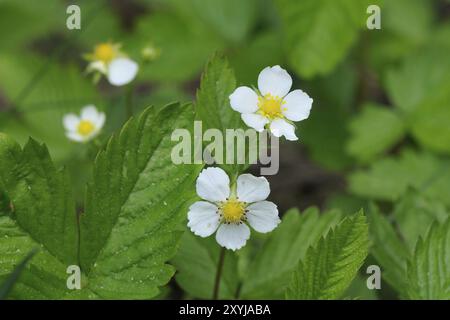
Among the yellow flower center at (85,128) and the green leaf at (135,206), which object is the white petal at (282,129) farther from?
the yellow flower center at (85,128)

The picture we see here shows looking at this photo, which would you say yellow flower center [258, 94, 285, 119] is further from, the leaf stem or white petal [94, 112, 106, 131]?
white petal [94, 112, 106, 131]

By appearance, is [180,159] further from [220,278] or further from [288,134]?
[220,278]

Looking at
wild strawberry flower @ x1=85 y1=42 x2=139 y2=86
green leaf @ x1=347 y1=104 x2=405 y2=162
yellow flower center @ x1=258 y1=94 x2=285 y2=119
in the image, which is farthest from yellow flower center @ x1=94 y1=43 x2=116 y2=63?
green leaf @ x1=347 y1=104 x2=405 y2=162

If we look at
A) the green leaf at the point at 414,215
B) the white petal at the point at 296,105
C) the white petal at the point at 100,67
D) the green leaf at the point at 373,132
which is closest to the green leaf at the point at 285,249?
the green leaf at the point at 414,215

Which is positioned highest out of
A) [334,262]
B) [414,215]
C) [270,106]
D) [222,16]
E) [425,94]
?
[222,16]

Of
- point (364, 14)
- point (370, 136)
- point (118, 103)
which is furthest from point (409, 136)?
point (118, 103)

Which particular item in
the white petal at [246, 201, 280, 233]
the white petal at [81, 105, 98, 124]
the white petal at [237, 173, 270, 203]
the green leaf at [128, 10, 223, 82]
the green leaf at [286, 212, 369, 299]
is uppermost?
the green leaf at [128, 10, 223, 82]

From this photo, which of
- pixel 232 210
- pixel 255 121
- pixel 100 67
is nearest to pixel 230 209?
pixel 232 210

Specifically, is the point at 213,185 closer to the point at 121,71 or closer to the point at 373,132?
the point at 121,71
